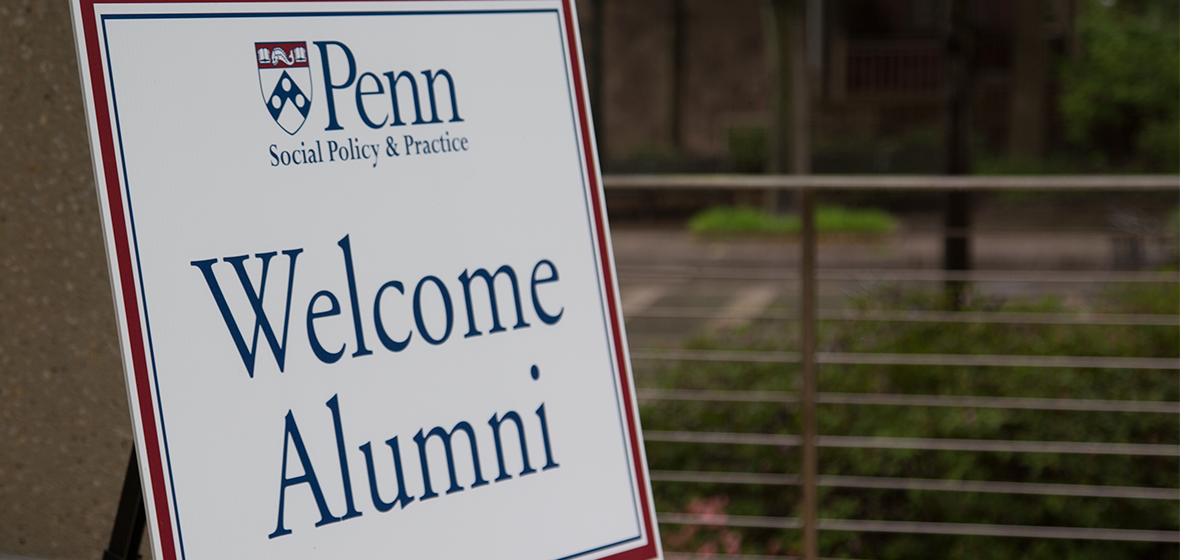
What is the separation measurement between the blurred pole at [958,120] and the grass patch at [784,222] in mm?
7391

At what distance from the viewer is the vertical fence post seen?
2.39 metres

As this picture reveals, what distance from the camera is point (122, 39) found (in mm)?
1087

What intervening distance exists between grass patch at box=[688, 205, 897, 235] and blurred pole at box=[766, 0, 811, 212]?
844mm

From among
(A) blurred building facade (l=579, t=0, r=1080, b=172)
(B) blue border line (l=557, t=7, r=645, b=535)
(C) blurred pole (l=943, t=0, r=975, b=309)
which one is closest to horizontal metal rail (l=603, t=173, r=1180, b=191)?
(B) blue border line (l=557, t=7, r=645, b=535)

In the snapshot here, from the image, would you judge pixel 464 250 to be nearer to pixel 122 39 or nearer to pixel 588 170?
pixel 588 170

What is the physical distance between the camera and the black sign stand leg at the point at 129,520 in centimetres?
125

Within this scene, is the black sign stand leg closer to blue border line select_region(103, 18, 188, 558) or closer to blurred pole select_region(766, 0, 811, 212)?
blue border line select_region(103, 18, 188, 558)

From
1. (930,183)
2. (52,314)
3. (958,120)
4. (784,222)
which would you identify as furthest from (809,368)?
(784,222)

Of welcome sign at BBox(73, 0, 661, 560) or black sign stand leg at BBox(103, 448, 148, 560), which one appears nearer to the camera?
welcome sign at BBox(73, 0, 661, 560)

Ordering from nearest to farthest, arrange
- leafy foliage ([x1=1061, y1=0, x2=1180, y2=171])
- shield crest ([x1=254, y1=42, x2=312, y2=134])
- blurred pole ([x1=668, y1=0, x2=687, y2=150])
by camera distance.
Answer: shield crest ([x1=254, y1=42, x2=312, y2=134]), leafy foliage ([x1=1061, y1=0, x2=1180, y2=171]), blurred pole ([x1=668, y1=0, x2=687, y2=150])

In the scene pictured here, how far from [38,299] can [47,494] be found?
33cm

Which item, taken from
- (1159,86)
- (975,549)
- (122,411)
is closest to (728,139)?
(1159,86)

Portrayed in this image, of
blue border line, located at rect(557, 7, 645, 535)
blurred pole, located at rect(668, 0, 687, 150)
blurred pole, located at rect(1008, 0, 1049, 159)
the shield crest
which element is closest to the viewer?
the shield crest

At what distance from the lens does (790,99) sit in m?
15.6
